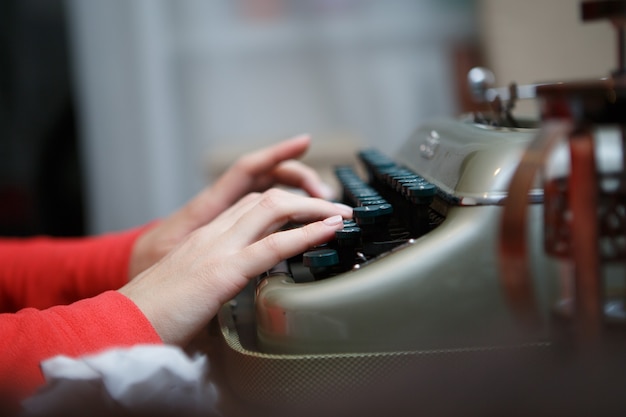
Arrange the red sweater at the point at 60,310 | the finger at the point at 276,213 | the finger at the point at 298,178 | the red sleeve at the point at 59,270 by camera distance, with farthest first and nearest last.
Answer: the finger at the point at 298,178
the red sleeve at the point at 59,270
the finger at the point at 276,213
the red sweater at the point at 60,310

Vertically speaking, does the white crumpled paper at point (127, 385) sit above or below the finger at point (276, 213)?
below

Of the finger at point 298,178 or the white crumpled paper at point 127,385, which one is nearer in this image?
the white crumpled paper at point 127,385

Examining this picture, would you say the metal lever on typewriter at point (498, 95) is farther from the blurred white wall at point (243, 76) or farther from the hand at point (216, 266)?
the blurred white wall at point (243, 76)

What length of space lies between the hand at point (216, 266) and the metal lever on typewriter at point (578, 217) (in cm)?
20

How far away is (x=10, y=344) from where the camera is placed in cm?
58

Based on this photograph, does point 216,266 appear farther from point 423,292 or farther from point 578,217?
point 578,217

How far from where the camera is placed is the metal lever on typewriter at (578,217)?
45 cm

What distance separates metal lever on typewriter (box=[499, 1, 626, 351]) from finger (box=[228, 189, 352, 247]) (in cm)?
24

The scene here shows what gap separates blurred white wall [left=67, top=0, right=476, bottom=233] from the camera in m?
2.34

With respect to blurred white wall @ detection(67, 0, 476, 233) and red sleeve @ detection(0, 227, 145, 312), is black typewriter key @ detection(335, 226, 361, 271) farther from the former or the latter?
blurred white wall @ detection(67, 0, 476, 233)

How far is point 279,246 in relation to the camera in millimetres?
622

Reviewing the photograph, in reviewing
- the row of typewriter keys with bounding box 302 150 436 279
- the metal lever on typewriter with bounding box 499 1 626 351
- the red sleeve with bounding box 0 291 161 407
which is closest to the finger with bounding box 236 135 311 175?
the row of typewriter keys with bounding box 302 150 436 279

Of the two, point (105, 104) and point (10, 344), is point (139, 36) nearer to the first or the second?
point (105, 104)

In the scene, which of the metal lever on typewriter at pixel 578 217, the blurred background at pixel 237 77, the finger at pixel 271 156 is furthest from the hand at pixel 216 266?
the blurred background at pixel 237 77
